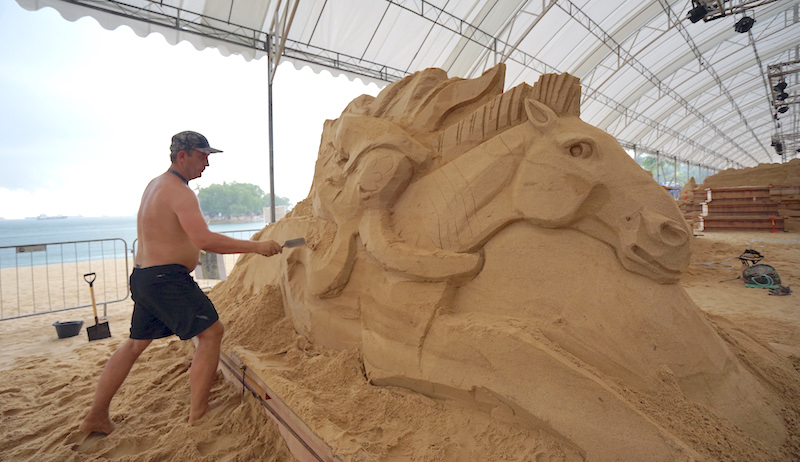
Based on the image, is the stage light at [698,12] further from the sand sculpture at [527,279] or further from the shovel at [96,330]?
the shovel at [96,330]

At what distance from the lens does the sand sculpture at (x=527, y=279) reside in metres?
1.42

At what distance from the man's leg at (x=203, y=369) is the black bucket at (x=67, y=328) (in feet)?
10.4

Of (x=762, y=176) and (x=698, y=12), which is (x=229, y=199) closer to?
(x=698, y=12)

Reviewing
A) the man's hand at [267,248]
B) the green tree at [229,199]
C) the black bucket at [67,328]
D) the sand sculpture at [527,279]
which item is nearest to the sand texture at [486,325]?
the sand sculpture at [527,279]

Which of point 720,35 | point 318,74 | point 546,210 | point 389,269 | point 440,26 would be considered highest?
point 720,35

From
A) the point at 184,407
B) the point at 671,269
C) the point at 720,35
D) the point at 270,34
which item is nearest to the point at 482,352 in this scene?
the point at 671,269

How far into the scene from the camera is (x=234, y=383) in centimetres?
233

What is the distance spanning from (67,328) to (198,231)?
11.7 feet

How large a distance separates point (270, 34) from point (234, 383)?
5.84 metres

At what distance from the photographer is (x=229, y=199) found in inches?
599

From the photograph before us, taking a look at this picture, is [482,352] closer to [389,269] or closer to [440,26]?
[389,269]

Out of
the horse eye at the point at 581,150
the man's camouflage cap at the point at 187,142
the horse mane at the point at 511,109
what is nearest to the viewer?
the horse eye at the point at 581,150

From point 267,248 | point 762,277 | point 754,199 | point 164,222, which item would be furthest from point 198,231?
point 754,199

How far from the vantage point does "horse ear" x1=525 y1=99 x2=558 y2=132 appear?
175 centimetres
